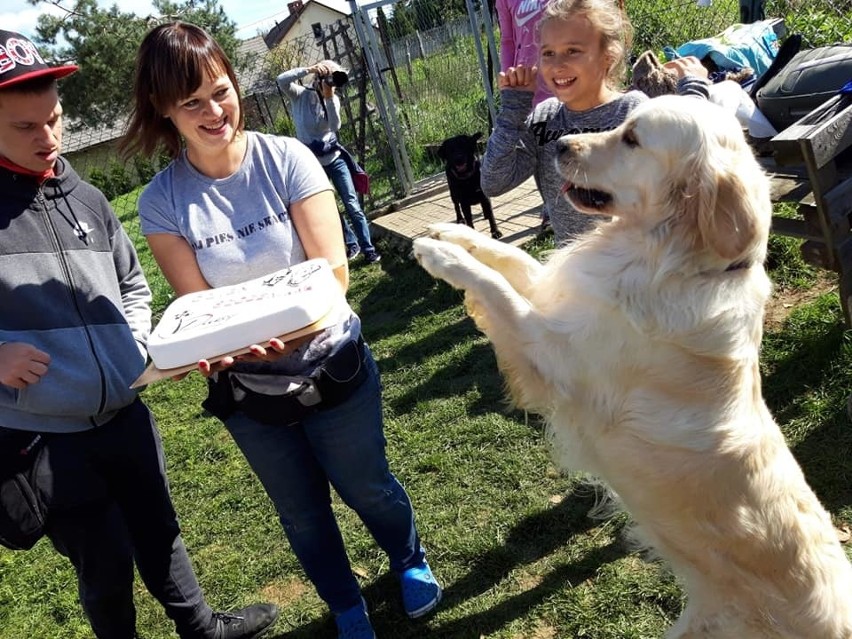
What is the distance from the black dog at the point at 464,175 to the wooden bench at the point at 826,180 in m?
3.88

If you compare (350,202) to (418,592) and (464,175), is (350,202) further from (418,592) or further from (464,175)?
(418,592)

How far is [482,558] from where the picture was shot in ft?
10.3

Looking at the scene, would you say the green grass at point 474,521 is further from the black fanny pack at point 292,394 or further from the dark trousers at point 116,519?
the black fanny pack at point 292,394

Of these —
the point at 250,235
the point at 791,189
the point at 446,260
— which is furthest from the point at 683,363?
the point at 791,189

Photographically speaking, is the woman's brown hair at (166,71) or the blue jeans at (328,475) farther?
the blue jeans at (328,475)

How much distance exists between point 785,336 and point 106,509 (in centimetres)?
374

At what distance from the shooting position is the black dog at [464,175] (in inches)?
281

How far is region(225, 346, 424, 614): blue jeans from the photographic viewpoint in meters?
2.33

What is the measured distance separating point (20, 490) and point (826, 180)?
12.1 ft

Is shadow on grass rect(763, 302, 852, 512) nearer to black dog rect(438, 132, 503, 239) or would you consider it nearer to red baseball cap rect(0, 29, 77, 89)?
red baseball cap rect(0, 29, 77, 89)

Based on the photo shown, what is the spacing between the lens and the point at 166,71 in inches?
81.2

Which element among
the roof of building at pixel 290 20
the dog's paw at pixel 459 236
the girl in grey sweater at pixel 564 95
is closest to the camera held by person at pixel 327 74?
the girl in grey sweater at pixel 564 95

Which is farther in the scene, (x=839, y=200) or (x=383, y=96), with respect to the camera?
(x=383, y=96)

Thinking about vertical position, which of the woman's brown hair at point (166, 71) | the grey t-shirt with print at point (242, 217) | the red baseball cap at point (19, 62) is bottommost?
the grey t-shirt with print at point (242, 217)
